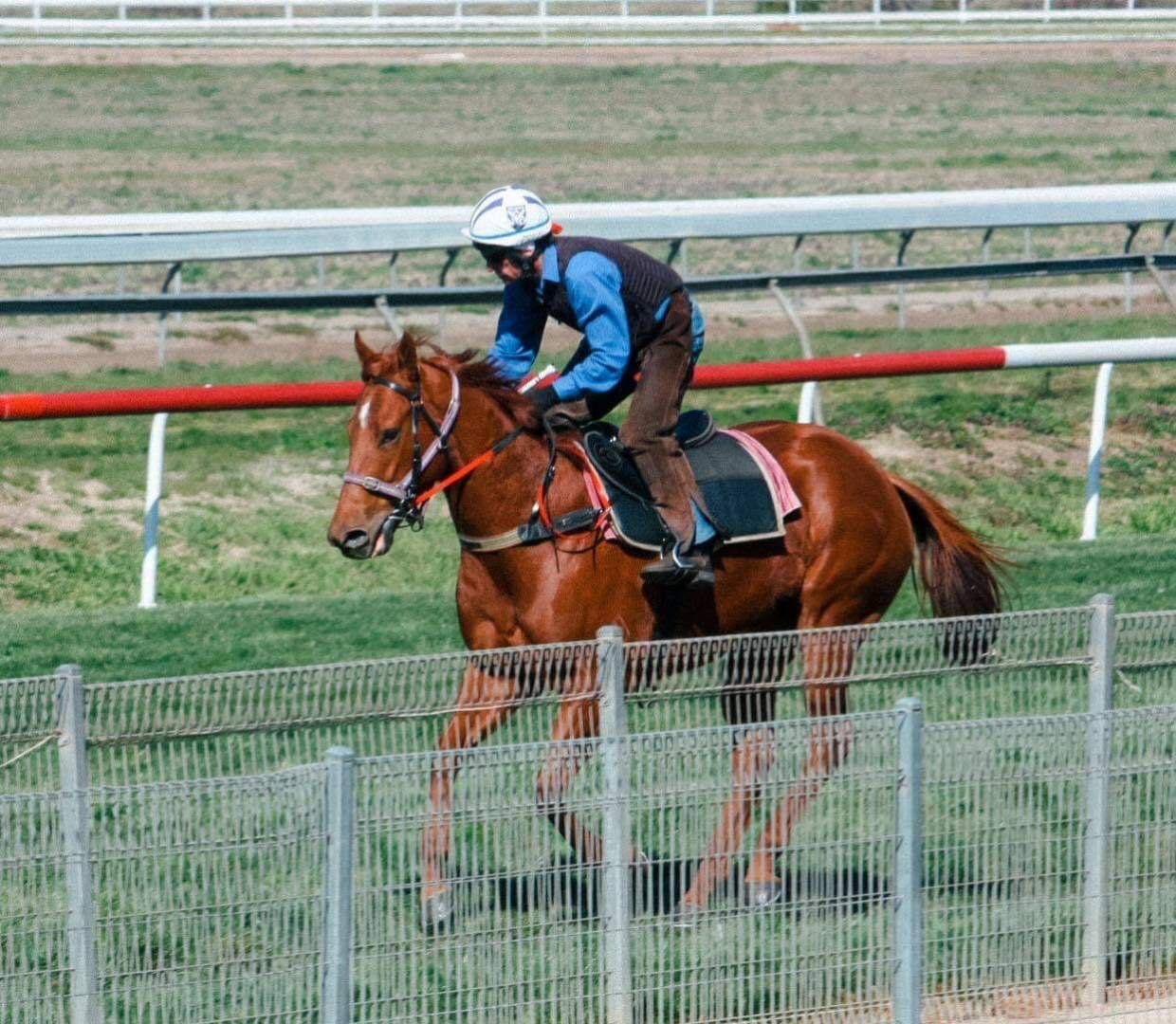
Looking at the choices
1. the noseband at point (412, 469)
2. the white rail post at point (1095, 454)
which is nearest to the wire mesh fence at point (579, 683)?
the noseband at point (412, 469)

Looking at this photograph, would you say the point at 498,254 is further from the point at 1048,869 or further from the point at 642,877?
the point at 1048,869

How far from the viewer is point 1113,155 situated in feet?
97.9

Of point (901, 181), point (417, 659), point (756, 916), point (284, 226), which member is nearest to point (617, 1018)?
point (756, 916)

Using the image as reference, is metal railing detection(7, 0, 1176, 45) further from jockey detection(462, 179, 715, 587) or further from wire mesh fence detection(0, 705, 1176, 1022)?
wire mesh fence detection(0, 705, 1176, 1022)

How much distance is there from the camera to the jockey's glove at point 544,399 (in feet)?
23.4

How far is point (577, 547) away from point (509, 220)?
1025 millimetres

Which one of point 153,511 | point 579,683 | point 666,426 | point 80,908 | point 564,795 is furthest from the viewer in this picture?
point 153,511

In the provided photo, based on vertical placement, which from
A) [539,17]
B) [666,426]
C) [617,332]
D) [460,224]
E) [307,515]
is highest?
[539,17]

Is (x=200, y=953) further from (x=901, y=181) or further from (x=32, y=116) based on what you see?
(x=32, y=116)

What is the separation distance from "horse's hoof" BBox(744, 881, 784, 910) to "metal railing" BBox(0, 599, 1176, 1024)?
0.03 m

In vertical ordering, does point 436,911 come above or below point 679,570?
below

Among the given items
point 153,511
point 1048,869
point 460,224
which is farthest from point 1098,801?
point 460,224

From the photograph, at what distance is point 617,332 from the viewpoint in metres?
6.95

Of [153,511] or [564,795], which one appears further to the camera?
[153,511]
